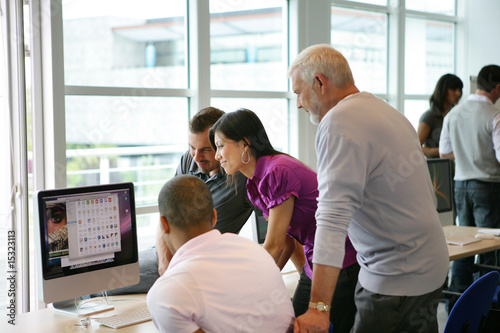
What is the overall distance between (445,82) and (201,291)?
171 inches

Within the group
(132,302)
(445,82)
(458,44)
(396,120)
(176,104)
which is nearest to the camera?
(396,120)

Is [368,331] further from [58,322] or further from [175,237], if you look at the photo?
[58,322]

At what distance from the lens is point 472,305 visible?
85.7 inches

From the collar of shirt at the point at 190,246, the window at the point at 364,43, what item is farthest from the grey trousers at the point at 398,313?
the window at the point at 364,43

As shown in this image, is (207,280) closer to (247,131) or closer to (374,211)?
(374,211)

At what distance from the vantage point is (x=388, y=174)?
1730 mm

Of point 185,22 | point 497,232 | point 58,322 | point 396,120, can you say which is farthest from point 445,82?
point 58,322

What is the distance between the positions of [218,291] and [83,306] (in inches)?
43.9

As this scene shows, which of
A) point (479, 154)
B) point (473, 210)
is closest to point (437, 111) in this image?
point (479, 154)

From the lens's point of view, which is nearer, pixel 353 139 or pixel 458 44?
pixel 353 139

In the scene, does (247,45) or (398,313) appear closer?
(398,313)

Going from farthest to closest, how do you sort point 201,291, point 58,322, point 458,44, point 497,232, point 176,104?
point 458,44 → point 176,104 → point 497,232 → point 58,322 → point 201,291

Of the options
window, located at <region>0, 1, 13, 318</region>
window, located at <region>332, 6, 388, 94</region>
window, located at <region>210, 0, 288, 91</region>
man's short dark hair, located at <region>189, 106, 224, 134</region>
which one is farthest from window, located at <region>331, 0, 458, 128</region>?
window, located at <region>0, 1, 13, 318</region>

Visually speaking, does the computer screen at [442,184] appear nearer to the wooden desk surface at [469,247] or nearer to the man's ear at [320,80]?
the wooden desk surface at [469,247]
